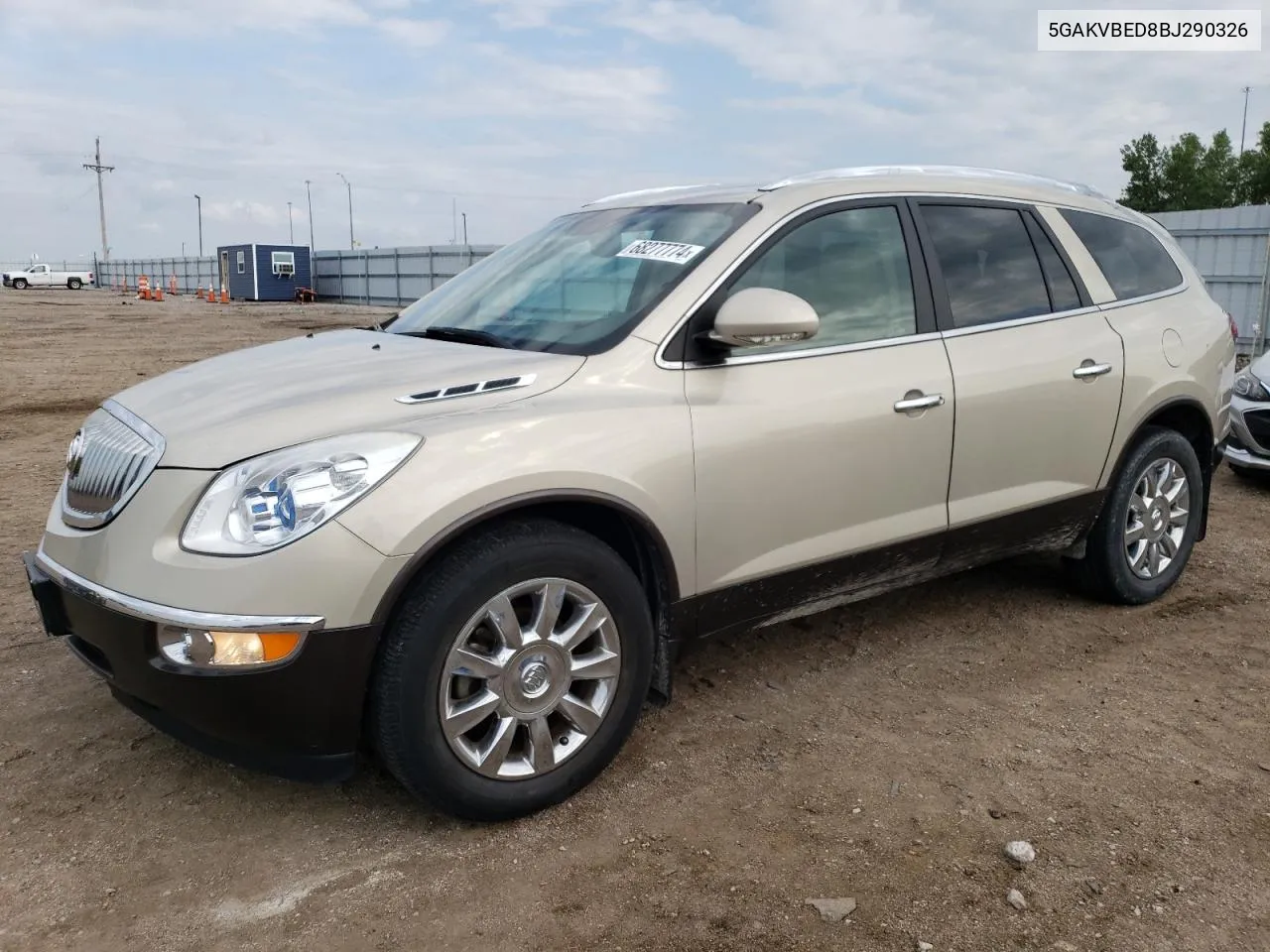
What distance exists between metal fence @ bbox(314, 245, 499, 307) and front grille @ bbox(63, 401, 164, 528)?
2722 cm

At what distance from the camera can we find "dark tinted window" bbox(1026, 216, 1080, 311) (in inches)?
164

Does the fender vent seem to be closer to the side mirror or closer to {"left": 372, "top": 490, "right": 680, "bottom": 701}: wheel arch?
→ {"left": 372, "top": 490, "right": 680, "bottom": 701}: wheel arch

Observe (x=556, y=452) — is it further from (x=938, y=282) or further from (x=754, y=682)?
(x=938, y=282)

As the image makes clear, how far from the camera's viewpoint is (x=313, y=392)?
2.89m

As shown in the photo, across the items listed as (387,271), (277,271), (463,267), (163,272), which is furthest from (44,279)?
(463,267)

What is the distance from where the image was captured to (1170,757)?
10.9ft

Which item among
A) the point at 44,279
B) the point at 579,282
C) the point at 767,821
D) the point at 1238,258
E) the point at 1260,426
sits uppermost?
the point at 44,279

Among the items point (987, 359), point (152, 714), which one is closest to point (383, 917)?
point (152, 714)

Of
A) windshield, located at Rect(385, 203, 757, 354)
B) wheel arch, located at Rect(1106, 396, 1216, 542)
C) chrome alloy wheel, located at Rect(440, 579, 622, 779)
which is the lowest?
chrome alloy wheel, located at Rect(440, 579, 622, 779)

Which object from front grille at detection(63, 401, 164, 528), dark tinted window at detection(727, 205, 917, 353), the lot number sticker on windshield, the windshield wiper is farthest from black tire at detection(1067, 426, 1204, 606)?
front grille at detection(63, 401, 164, 528)

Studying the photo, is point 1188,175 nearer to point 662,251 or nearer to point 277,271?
point 277,271

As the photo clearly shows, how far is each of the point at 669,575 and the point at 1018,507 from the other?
1.65 metres

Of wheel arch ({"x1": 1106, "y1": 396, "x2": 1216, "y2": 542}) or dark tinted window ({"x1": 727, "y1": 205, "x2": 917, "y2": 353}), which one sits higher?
dark tinted window ({"x1": 727, "y1": 205, "x2": 917, "y2": 353})

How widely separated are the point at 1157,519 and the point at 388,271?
35.7 meters
